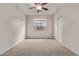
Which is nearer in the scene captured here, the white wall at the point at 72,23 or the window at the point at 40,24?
the white wall at the point at 72,23

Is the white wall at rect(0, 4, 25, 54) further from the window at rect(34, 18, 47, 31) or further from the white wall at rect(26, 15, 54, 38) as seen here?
the window at rect(34, 18, 47, 31)

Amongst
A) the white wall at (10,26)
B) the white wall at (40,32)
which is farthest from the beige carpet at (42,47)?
the white wall at (10,26)

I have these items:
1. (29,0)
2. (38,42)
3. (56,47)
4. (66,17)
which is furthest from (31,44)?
(29,0)

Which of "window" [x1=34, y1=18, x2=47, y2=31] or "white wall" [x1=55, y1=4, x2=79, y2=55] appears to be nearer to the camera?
"white wall" [x1=55, y1=4, x2=79, y2=55]

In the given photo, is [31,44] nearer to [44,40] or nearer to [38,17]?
[44,40]

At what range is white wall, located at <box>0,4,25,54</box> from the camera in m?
1.84

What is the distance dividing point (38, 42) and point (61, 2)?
789mm

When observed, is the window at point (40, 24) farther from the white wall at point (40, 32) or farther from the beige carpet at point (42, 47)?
the beige carpet at point (42, 47)

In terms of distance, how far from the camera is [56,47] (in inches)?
79.1

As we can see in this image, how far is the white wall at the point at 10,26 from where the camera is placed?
6.02 ft

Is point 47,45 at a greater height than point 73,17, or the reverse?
point 73,17

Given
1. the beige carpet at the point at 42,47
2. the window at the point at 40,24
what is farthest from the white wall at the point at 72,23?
the window at the point at 40,24

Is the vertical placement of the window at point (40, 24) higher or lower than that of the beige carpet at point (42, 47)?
higher

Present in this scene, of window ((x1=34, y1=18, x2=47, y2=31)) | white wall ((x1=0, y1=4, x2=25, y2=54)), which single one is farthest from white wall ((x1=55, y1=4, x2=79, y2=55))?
white wall ((x1=0, y1=4, x2=25, y2=54))
